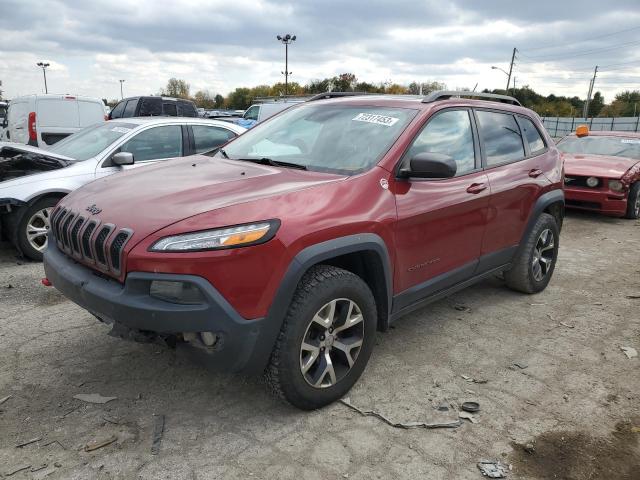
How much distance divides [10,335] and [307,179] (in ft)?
8.45

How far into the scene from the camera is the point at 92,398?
2988mm

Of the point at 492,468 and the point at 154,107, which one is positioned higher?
the point at 154,107

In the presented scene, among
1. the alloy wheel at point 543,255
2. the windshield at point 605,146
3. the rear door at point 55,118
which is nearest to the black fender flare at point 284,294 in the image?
the alloy wheel at point 543,255

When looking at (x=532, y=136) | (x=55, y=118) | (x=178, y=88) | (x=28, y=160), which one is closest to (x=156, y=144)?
(x=28, y=160)

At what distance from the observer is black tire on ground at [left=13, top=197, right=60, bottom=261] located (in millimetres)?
5395

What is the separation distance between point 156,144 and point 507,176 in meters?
4.26

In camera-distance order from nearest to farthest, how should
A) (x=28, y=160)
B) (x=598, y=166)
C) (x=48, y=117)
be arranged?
1. (x=28, y=160)
2. (x=598, y=166)
3. (x=48, y=117)

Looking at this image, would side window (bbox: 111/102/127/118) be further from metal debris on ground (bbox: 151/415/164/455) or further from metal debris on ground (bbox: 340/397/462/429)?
metal debris on ground (bbox: 340/397/462/429)

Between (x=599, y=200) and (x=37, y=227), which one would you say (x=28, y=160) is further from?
(x=599, y=200)

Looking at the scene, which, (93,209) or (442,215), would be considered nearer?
(93,209)

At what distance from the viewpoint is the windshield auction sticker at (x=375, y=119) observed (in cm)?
345

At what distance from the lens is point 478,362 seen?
3.62 meters

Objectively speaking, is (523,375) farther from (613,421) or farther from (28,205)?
(28,205)

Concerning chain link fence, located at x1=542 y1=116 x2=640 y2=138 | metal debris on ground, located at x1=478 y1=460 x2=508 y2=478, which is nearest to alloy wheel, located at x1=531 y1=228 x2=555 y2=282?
metal debris on ground, located at x1=478 y1=460 x2=508 y2=478
